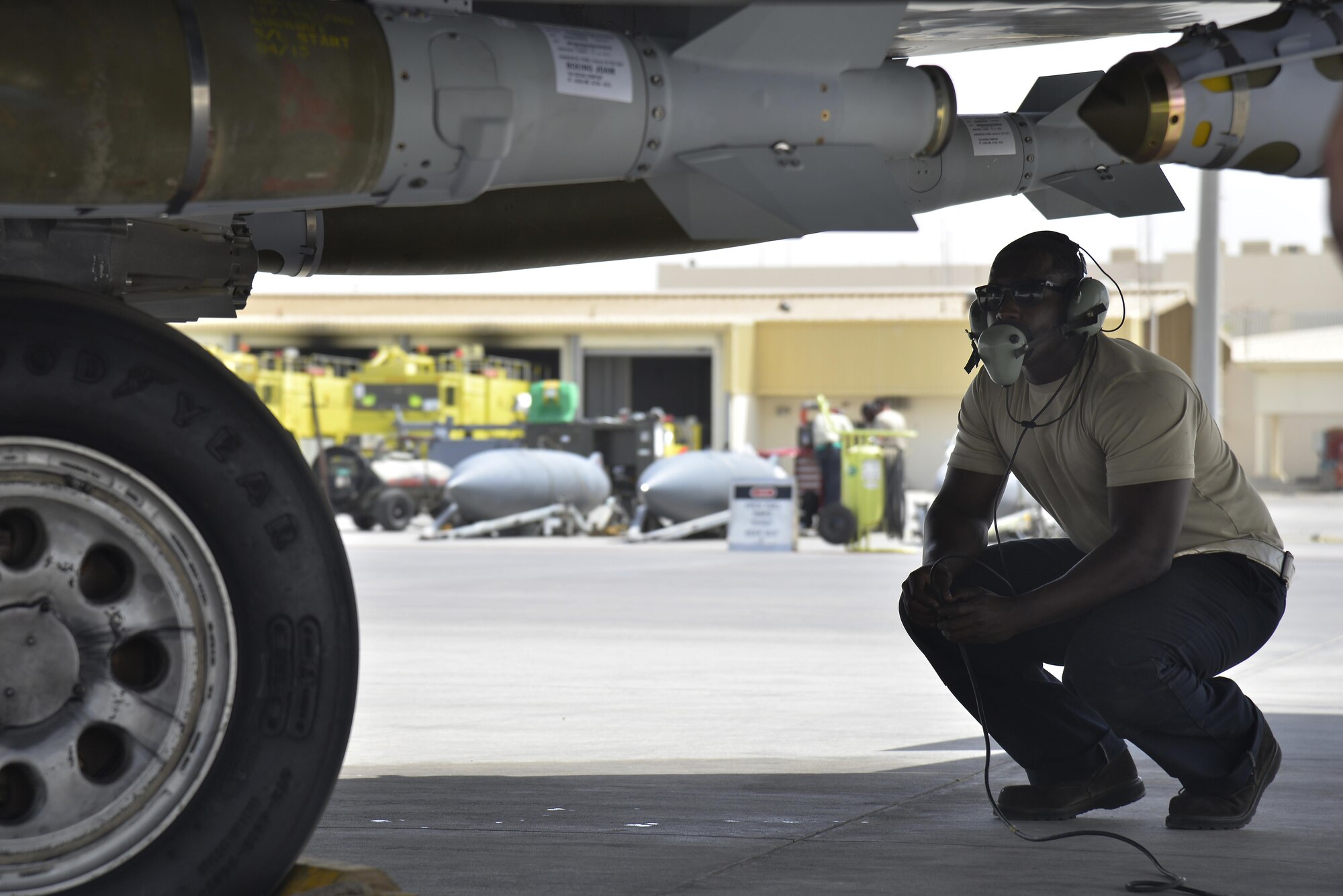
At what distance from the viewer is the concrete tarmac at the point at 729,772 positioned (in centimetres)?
313

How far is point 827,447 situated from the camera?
19891mm

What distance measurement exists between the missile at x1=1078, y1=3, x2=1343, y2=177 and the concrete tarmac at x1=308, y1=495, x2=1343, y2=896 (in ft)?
4.73

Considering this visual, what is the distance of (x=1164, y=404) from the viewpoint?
11.5 ft

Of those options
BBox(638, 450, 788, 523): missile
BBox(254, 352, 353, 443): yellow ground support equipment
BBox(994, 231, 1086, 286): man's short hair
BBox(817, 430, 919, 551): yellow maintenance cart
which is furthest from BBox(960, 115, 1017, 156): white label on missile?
BBox(254, 352, 353, 443): yellow ground support equipment

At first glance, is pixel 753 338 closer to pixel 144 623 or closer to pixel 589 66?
pixel 589 66

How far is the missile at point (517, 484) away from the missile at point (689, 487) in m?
1.37

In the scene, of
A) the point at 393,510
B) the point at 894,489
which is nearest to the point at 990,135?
the point at 894,489

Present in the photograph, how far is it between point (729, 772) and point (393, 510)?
19026mm

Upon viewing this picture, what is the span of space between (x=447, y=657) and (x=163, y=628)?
5.57 m

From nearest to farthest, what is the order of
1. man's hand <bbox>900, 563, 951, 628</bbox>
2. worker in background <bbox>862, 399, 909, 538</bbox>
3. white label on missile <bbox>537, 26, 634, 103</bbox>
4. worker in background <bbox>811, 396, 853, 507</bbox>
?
white label on missile <bbox>537, 26, 634, 103</bbox> → man's hand <bbox>900, 563, 951, 628</bbox> → worker in background <bbox>862, 399, 909, 538</bbox> → worker in background <bbox>811, 396, 853, 507</bbox>

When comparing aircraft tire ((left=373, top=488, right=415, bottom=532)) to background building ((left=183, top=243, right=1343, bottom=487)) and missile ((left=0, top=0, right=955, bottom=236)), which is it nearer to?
missile ((left=0, top=0, right=955, bottom=236))

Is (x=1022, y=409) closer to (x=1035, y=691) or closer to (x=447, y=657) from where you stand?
(x=1035, y=691)

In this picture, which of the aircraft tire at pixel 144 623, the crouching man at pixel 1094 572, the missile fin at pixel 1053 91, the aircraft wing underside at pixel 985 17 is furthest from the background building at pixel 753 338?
the aircraft tire at pixel 144 623

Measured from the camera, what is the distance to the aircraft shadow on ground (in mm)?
3031
